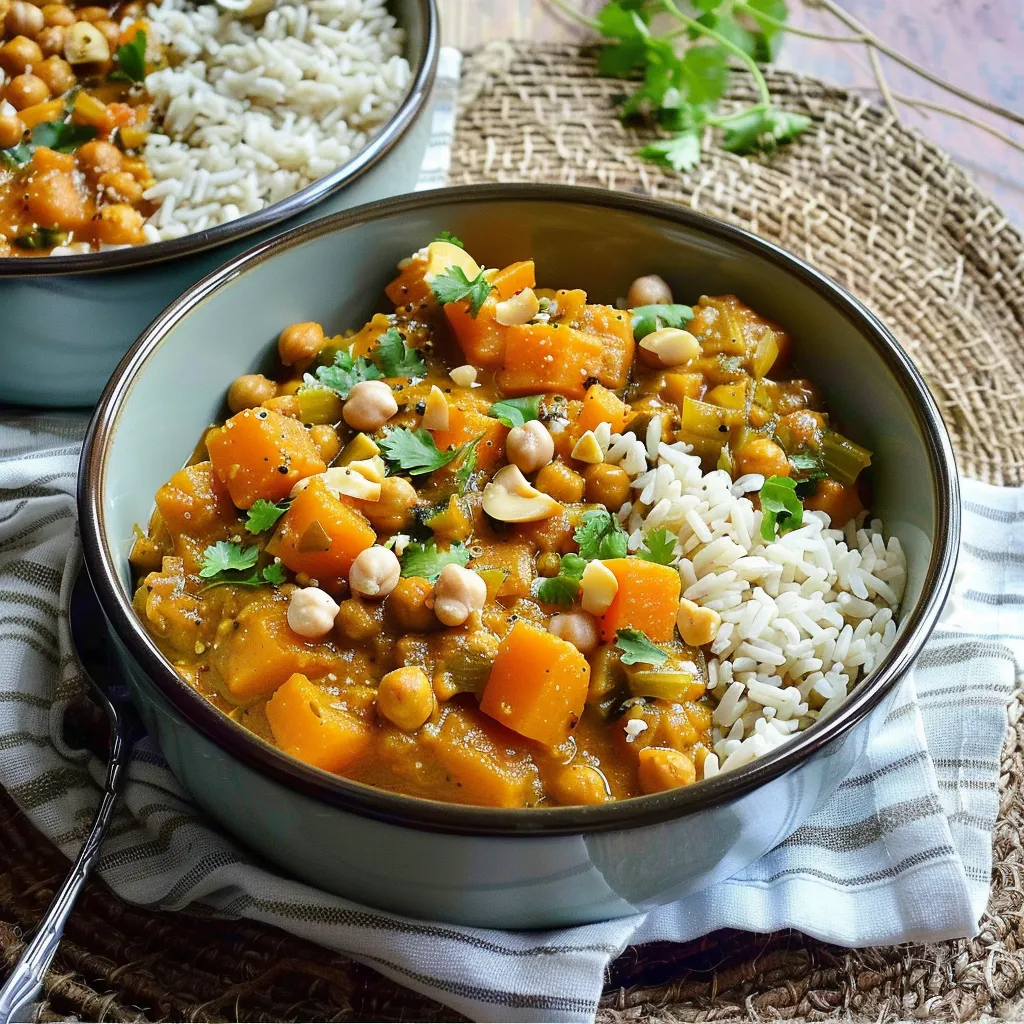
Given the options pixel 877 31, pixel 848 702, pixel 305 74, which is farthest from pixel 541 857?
pixel 877 31

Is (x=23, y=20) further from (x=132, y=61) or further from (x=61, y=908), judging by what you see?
(x=61, y=908)

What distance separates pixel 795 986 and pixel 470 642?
3.31ft

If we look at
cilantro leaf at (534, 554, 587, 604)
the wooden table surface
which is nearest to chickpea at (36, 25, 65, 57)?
the wooden table surface

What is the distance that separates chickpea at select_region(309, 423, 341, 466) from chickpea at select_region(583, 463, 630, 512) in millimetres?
628

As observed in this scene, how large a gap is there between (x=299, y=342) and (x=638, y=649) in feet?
4.15

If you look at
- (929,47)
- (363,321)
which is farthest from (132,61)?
(929,47)

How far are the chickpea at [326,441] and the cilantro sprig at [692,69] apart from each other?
6.19 feet

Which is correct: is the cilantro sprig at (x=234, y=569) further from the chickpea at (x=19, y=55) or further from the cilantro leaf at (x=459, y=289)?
the chickpea at (x=19, y=55)

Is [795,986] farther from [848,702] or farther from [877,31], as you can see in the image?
[877,31]

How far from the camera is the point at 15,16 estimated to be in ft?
13.0

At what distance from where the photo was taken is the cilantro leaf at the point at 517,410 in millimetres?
2967

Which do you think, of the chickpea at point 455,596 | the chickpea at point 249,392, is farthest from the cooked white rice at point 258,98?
the chickpea at point 455,596

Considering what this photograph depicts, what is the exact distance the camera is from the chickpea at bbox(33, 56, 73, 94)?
12.9 feet

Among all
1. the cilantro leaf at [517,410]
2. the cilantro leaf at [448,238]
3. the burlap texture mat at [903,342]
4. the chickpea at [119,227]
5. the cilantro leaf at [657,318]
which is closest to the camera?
the burlap texture mat at [903,342]
